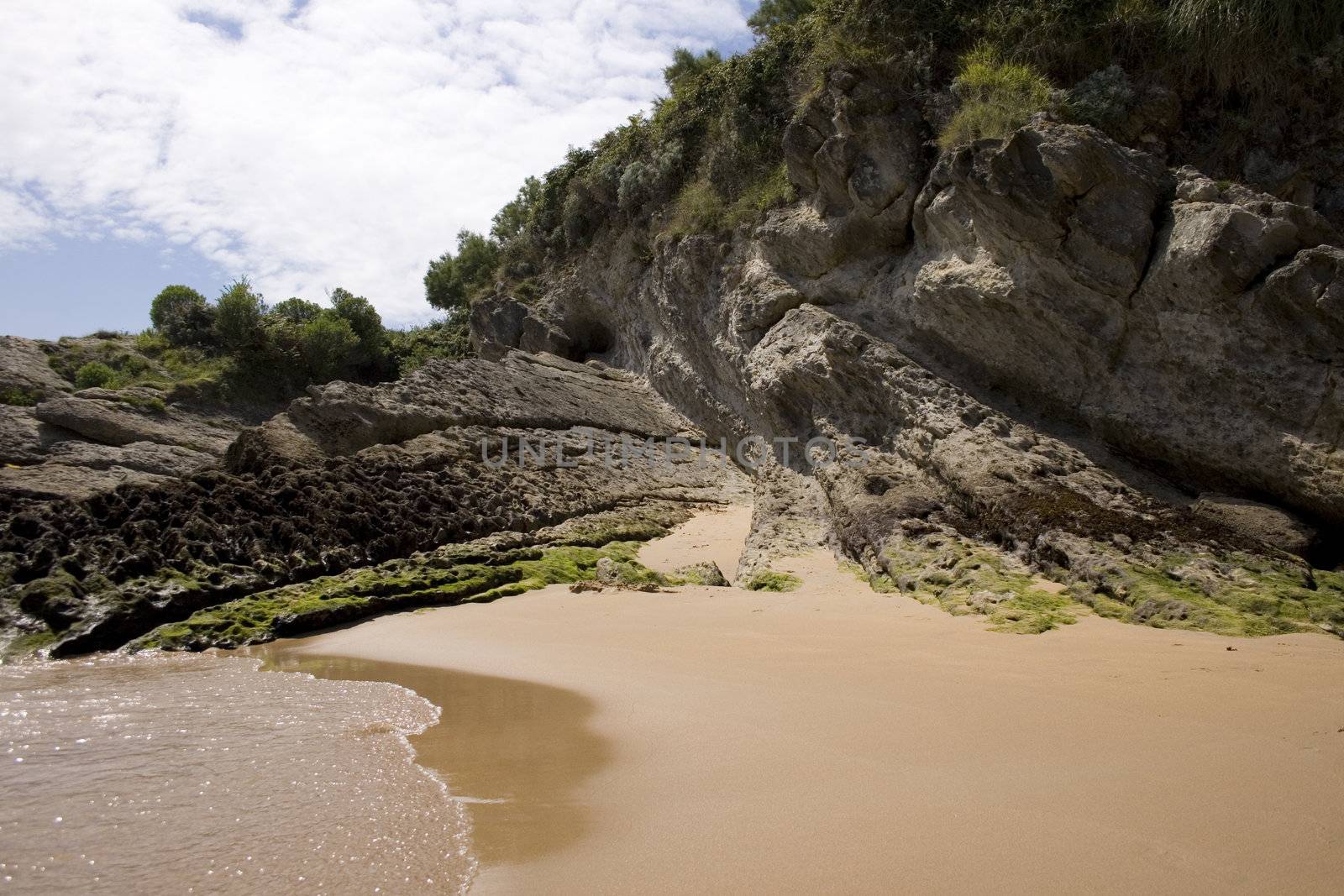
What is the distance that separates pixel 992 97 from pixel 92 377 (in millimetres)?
20384

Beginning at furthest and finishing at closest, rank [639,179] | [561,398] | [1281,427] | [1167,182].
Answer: [639,179]
[561,398]
[1167,182]
[1281,427]

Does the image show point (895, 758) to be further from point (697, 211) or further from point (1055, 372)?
point (697, 211)

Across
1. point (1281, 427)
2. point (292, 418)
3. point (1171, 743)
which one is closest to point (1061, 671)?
point (1171, 743)

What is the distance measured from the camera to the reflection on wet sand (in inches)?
110

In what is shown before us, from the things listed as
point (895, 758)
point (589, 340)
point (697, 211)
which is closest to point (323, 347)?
point (589, 340)

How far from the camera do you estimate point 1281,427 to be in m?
7.98

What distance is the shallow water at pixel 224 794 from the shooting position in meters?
2.52

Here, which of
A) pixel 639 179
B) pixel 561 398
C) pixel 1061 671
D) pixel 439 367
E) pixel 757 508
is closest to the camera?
pixel 1061 671

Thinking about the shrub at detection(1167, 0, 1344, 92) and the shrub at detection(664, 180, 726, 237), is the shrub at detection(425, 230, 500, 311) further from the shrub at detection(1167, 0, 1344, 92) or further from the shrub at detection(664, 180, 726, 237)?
the shrub at detection(1167, 0, 1344, 92)

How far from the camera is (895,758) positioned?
3.28 meters

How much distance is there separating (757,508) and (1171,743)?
9.04m

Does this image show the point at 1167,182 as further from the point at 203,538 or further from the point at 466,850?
the point at 203,538

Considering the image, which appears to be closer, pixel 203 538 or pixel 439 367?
pixel 203 538

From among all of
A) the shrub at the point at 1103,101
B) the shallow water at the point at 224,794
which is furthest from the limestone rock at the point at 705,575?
the shrub at the point at 1103,101
